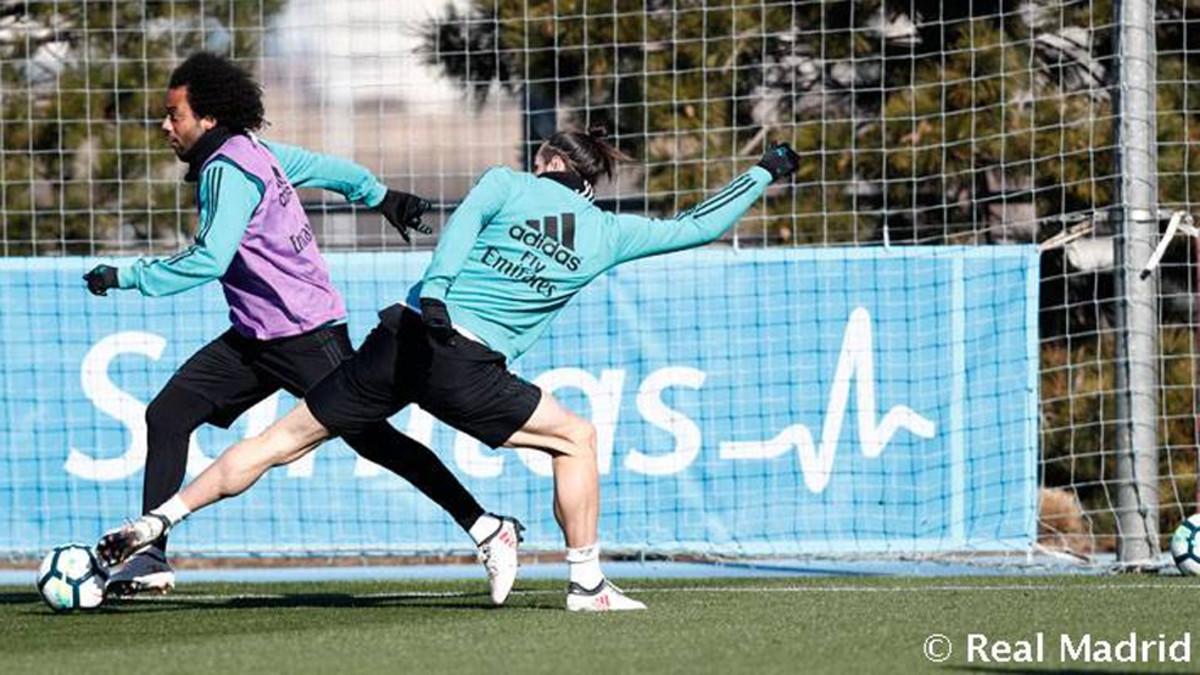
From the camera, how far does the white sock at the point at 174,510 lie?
8227mm

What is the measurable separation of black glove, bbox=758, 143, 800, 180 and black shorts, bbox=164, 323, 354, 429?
5.49 feet

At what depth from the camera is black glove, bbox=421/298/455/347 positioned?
7664mm

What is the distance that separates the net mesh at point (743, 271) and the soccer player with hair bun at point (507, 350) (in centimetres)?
301

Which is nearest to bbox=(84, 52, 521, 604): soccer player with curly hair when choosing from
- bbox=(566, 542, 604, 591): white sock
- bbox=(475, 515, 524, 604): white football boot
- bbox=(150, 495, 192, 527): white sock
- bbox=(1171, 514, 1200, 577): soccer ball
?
bbox=(475, 515, 524, 604): white football boot

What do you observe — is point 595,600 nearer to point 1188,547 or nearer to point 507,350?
point 507,350

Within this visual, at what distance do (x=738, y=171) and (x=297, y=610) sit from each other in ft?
17.5

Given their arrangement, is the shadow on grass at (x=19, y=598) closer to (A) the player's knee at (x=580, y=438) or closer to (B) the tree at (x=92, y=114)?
(A) the player's knee at (x=580, y=438)

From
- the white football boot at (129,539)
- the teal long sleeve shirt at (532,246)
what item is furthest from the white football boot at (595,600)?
the white football boot at (129,539)

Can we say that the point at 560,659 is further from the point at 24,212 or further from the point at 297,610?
the point at 24,212

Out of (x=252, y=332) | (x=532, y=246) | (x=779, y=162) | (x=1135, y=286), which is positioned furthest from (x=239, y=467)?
(x=1135, y=286)

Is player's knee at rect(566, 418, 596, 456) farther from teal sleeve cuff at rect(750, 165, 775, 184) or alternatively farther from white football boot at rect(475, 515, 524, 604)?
teal sleeve cuff at rect(750, 165, 775, 184)

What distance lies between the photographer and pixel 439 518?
12.2 meters

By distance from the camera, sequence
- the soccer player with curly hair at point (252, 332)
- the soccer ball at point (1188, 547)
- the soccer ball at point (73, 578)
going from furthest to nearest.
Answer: the soccer ball at point (1188, 547)
the soccer player with curly hair at point (252, 332)
the soccer ball at point (73, 578)

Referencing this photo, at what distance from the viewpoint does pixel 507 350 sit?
817cm
